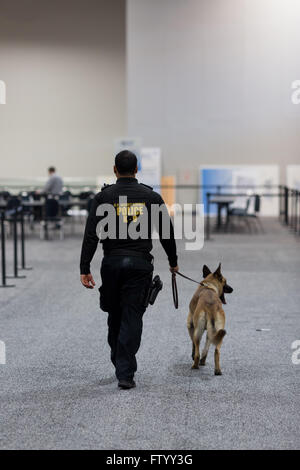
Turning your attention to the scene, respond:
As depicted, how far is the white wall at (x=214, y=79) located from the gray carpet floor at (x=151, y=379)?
36.8 ft

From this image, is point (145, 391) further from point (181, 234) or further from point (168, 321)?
point (181, 234)

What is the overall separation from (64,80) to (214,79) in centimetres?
523

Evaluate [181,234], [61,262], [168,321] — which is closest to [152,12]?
[181,234]

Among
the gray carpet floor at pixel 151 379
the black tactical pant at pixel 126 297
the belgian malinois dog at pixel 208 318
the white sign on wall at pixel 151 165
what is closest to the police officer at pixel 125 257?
the black tactical pant at pixel 126 297

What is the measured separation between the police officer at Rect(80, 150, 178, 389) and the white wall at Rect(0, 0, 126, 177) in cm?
1802

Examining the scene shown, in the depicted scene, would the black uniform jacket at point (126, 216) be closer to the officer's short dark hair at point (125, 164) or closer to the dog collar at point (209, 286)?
the officer's short dark hair at point (125, 164)

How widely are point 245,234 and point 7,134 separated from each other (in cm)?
1019

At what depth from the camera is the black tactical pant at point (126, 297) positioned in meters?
4.77

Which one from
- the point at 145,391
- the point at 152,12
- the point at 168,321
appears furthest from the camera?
the point at 152,12

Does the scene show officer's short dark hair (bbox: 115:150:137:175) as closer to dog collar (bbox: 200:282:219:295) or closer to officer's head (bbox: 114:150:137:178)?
officer's head (bbox: 114:150:137:178)

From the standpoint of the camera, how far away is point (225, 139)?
2000 centimetres

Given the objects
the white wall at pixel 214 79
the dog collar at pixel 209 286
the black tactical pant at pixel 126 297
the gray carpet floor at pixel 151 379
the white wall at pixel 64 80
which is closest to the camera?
the gray carpet floor at pixel 151 379

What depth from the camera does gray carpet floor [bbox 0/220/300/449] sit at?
156 inches

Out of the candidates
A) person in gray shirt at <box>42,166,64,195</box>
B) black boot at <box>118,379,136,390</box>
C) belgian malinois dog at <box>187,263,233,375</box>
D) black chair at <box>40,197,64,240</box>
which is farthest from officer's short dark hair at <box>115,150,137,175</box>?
person in gray shirt at <box>42,166,64,195</box>
